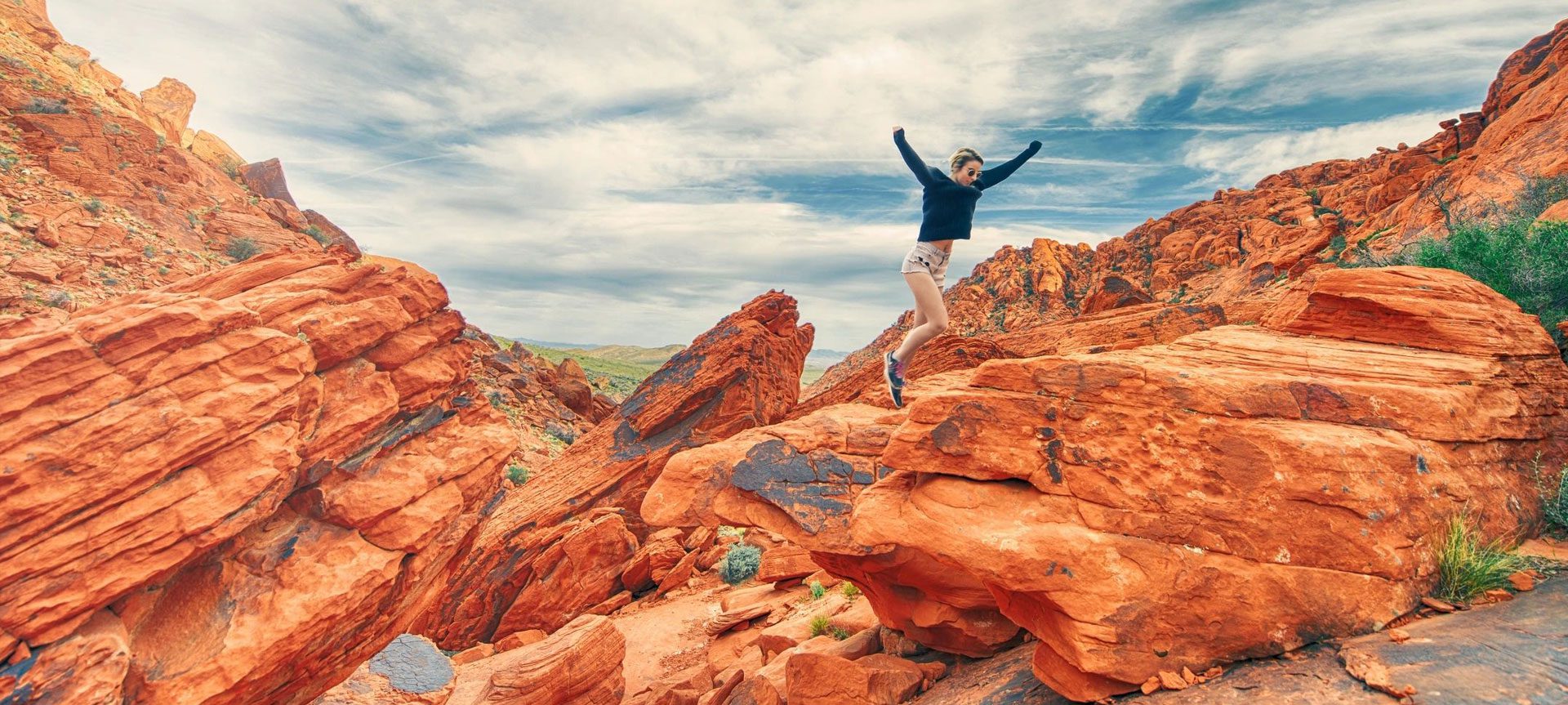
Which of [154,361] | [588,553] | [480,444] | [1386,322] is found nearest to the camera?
[1386,322]

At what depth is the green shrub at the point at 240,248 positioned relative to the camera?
133 feet

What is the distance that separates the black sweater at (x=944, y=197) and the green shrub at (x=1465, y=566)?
523 centimetres

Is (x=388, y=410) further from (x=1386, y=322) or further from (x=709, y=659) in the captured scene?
(x=1386, y=322)

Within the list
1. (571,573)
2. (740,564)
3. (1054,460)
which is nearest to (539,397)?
(571,573)

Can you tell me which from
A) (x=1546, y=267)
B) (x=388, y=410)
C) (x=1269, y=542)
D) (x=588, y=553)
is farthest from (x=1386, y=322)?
(x=588, y=553)

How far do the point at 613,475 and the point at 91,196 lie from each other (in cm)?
3601

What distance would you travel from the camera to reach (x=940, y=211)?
789cm

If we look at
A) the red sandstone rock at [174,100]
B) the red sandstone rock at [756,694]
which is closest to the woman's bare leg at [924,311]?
the red sandstone rock at [756,694]

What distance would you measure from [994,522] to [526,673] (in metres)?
9.80

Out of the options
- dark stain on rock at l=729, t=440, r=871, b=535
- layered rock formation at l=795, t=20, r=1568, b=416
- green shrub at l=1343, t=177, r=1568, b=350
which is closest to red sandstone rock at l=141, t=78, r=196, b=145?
layered rock formation at l=795, t=20, r=1568, b=416

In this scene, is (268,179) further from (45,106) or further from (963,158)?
(963,158)

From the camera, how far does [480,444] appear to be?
42.6 ft

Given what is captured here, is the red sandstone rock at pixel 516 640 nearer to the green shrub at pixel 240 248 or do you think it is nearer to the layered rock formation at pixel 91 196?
the layered rock formation at pixel 91 196

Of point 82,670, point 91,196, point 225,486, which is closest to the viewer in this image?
point 82,670
